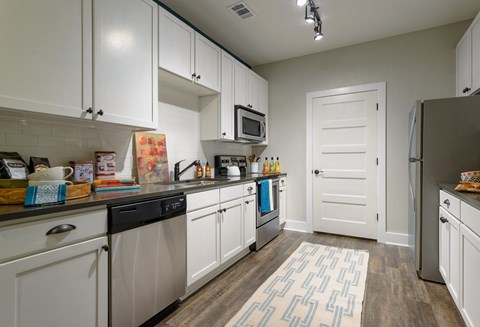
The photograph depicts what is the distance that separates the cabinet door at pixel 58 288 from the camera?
0.99 meters

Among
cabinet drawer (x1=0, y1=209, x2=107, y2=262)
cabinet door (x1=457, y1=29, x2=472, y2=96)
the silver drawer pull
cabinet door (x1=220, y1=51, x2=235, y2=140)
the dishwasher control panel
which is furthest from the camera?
cabinet door (x1=220, y1=51, x2=235, y2=140)

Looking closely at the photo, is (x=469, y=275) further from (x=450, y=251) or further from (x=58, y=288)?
(x=58, y=288)

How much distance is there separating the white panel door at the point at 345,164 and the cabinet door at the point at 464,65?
2.77 ft

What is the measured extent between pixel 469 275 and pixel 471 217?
1.07 ft

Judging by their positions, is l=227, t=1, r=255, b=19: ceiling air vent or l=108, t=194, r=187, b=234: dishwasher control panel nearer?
l=108, t=194, r=187, b=234: dishwasher control panel

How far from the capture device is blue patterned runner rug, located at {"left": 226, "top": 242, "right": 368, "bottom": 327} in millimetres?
1666

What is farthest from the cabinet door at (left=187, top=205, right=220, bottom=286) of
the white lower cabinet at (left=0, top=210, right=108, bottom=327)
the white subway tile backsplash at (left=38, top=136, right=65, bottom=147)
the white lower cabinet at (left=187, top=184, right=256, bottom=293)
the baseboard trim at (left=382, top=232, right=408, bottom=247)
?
the baseboard trim at (left=382, top=232, right=408, bottom=247)

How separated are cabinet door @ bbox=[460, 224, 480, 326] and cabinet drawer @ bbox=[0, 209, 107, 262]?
6.38ft

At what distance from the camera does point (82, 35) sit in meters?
1.50

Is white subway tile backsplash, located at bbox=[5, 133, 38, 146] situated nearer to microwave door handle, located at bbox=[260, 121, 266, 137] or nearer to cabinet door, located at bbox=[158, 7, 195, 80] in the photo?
cabinet door, located at bbox=[158, 7, 195, 80]

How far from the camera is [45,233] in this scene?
42.8 inches

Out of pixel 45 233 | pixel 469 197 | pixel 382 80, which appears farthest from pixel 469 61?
pixel 45 233

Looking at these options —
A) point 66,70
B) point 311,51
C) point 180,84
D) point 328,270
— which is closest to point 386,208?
point 328,270

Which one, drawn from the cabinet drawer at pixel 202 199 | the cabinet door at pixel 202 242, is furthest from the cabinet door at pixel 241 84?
the cabinet door at pixel 202 242
